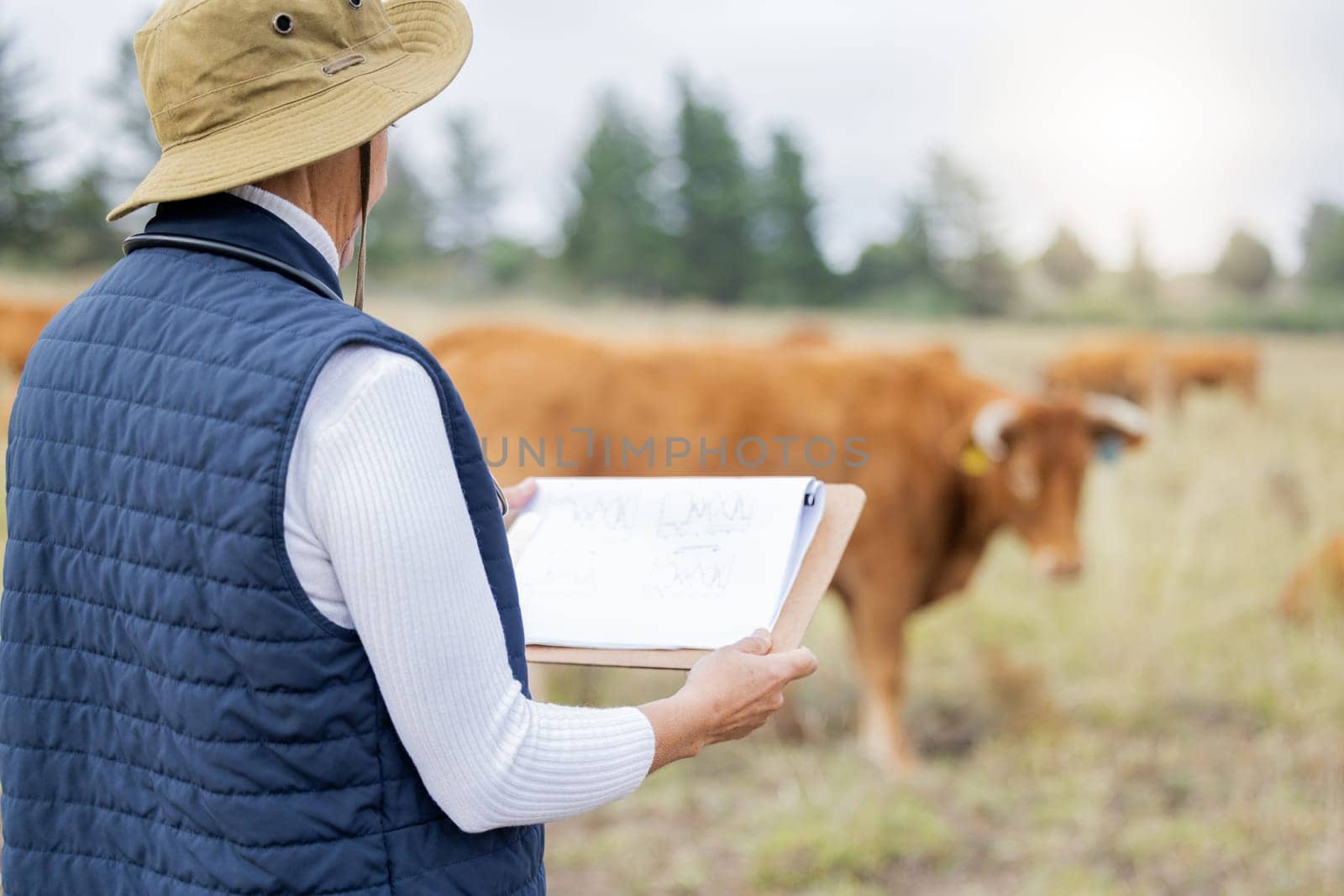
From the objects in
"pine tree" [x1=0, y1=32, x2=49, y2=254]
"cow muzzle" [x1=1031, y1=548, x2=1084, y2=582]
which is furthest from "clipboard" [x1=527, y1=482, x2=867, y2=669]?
"pine tree" [x1=0, y1=32, x2=49, y2=254]

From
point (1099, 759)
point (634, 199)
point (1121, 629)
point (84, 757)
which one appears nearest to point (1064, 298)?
point (634, 199)

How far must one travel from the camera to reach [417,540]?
930 mm

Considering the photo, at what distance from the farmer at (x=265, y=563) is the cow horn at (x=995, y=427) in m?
3.58

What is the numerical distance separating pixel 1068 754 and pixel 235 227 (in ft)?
13.8

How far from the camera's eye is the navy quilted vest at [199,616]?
→ 0.95 m

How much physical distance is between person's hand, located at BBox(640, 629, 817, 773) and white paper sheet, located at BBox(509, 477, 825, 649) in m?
0.08

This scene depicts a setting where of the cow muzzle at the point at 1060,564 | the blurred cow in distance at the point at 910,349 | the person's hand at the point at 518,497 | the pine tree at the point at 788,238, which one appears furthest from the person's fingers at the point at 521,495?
the pine tree at the point at 788,238

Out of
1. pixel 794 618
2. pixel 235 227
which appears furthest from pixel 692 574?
pixel 235 227

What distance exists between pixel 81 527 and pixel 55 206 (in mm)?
13238

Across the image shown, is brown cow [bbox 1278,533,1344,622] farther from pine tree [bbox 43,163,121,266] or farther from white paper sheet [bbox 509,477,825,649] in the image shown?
pine tree [bbox 43,163,121,266]

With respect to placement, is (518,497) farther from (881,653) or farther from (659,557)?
(881,653)

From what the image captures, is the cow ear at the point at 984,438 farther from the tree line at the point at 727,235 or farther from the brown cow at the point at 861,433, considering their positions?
the tree line at the point at 727,235

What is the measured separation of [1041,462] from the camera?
15.3 ft

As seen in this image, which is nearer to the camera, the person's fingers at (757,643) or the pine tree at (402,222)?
the person's fingers at (757,643)
